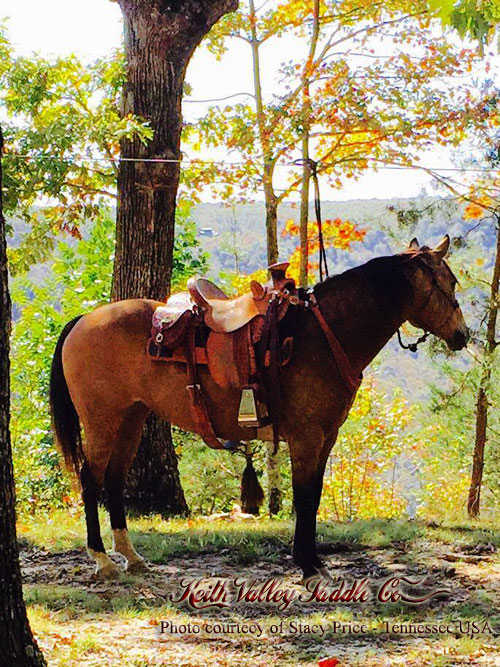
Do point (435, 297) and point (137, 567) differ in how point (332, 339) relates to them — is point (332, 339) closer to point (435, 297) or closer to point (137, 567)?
point (435, 297)

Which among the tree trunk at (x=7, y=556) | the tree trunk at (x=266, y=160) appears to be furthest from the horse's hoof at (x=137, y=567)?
the tree trunk at (x=266, y=160)

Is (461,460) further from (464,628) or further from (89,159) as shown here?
(464,628)

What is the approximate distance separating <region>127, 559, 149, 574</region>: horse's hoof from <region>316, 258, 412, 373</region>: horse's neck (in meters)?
1.79

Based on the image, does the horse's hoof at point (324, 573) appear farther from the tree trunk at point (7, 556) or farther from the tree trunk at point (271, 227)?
the tree trunk at point (271, 227)

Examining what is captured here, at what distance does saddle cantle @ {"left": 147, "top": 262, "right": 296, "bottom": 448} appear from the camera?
489 cm

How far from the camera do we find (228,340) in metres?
4.97

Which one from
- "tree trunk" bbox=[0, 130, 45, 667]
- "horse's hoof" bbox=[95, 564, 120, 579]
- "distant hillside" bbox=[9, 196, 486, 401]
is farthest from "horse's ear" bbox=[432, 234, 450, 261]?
"distant hillside" bbox=[9, 196, 486, 401]

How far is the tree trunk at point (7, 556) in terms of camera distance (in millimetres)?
2758

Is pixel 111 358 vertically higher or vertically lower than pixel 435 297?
lower

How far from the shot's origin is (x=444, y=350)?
11.0 metres

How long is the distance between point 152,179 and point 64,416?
2.65m

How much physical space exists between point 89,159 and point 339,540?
378cm

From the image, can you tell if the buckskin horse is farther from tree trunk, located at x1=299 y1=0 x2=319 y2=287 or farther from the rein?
tree trunk, located at x1=299 y1=0 x2=319 y2=287

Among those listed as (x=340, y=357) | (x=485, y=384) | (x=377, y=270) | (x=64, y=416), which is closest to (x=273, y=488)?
(x=485, y=384)
